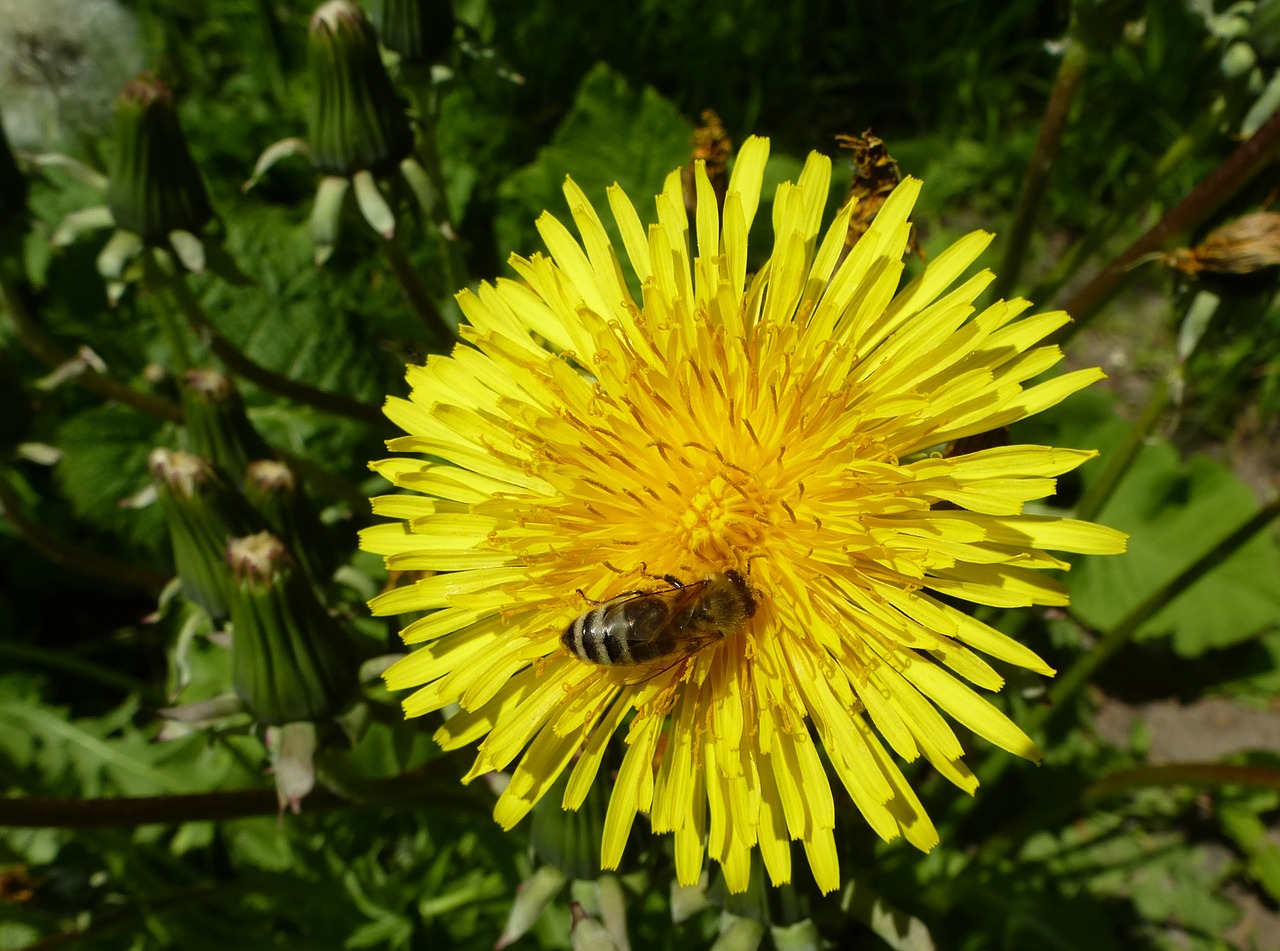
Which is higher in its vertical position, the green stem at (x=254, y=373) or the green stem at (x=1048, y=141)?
the green stem at (x=1048, y=141)

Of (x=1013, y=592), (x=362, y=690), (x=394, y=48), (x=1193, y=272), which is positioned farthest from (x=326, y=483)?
(x=1193, y=272)

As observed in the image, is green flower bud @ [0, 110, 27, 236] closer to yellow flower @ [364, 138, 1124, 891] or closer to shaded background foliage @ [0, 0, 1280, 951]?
shaded background foliage @ [0, 0, 1280, 951]

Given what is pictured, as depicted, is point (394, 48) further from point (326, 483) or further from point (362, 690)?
point (362, 690)

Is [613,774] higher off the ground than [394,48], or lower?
lower

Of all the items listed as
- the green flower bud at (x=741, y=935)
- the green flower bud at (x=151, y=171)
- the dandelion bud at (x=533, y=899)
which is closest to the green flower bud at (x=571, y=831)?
the dandelion bud at (x=533, y=899)

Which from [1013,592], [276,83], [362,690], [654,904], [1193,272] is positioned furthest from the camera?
[276,83]

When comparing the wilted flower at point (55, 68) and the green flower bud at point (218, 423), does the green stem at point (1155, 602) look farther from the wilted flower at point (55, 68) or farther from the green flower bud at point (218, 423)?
the wilted flower at point (55, 68)

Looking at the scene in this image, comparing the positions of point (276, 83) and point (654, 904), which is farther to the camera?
point (276, 83)
